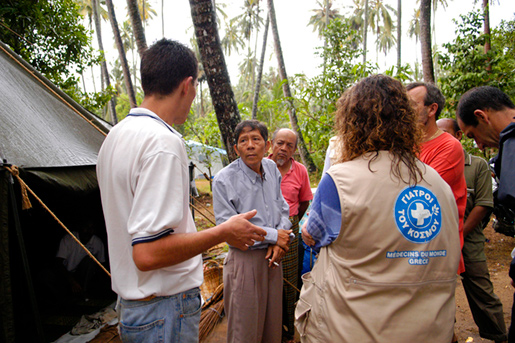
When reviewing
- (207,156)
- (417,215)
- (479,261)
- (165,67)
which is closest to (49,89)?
(165,67)

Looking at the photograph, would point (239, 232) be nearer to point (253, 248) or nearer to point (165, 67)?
point (165, 67)

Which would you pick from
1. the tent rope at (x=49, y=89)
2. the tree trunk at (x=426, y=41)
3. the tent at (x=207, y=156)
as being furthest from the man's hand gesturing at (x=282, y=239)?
the tree trunk at (x=426, y=41)

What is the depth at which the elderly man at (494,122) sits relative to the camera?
5.35ft

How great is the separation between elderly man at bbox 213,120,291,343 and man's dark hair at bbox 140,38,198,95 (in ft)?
3.75

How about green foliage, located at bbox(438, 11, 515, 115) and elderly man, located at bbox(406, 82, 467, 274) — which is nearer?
elderly man, located at bbox(406, 82, 467, 274)

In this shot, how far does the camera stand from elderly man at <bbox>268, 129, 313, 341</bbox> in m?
3.15

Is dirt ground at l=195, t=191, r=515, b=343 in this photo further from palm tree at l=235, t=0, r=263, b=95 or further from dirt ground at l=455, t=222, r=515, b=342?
palm tree at l=235, t=0, r=263, b=95

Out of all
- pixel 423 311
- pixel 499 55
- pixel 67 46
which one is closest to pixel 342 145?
pixel 423 311

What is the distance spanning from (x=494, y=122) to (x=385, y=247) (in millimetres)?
1290

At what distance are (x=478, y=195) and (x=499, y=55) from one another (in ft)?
12.2

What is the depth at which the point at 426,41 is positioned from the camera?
614 cm

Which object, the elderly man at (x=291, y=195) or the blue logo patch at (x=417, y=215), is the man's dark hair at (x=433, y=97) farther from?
the elderly man at (x=291, y=195)

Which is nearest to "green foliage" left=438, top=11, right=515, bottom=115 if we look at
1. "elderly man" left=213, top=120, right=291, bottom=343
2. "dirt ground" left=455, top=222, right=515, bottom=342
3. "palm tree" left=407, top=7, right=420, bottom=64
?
"dirt ground" left=455, top=222, right=515, bottom=342

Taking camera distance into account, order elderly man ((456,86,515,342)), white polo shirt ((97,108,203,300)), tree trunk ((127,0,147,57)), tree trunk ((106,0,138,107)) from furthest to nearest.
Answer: tree trunk ((106,0,138,107)) < tree trunk ((127,0,147,57)) < elderly man ((456,86,515,342)) < white polo shirt ((97,108,203,300))
